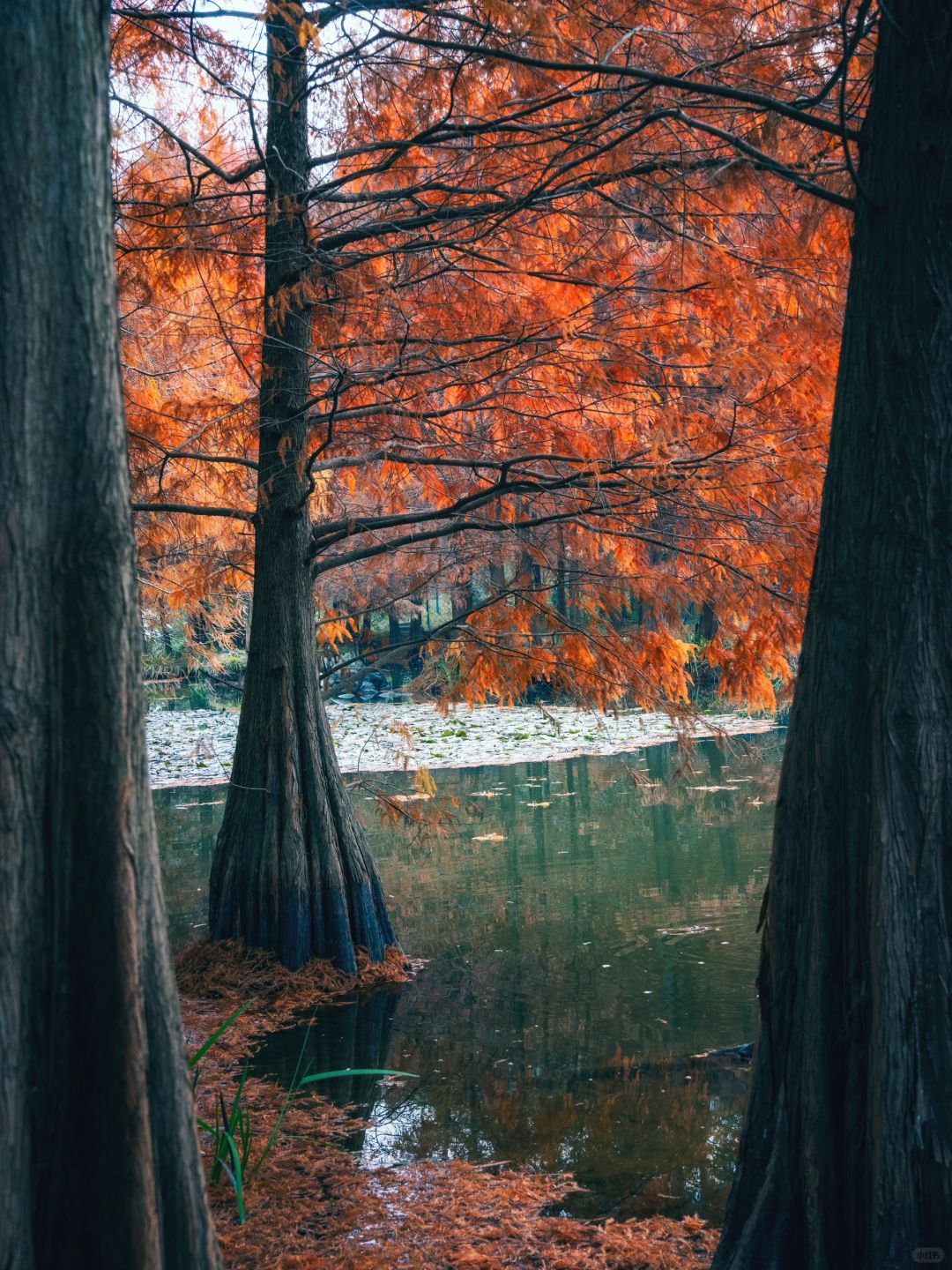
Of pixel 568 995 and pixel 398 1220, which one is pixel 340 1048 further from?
pixel 398 1220

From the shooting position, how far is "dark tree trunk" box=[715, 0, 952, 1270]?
2.71 m

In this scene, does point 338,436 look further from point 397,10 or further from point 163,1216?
point 163,1216

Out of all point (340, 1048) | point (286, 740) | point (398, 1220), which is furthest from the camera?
point (286, 740)

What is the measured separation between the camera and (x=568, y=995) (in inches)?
269

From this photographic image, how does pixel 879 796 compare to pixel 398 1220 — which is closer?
pixel 879 796

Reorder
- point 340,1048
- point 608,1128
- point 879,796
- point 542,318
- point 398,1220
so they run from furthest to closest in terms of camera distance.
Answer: point 542,318 → point 340,1048 → point 608,1128 → point 398,1220 → point 879,796

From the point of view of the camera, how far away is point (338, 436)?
7781mm

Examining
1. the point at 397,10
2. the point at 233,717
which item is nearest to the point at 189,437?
the point at 397,10

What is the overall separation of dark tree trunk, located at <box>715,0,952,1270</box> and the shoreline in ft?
38.2

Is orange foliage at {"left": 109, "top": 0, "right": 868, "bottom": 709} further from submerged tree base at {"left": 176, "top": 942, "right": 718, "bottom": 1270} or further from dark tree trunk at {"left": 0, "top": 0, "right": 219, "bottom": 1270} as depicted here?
submerged tree base at {"left": 176, "top": 942, "right": 718, "bottom": 1270}

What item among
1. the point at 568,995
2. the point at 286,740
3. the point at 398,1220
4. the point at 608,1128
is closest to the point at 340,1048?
Result: the point at 568,995

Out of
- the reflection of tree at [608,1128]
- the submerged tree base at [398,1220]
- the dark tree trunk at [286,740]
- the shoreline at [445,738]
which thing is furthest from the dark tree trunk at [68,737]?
the shoreline at [445,738]

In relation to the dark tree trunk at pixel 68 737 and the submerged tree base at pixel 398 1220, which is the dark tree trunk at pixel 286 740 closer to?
the submerged tree base at pixel 398 1220

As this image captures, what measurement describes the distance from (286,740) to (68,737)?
5.05 metres
